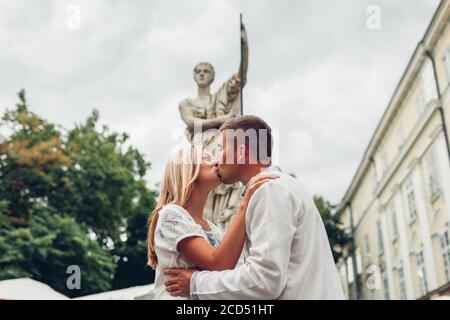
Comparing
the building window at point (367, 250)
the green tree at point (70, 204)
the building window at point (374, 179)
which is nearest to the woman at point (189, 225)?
the green tree at point (70, 204)

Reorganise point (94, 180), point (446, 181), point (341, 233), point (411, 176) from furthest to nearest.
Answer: point (341, 233)
point (411, 176)
point (94, 180)
point (446, 181)

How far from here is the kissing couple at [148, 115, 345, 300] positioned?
6.05 ft

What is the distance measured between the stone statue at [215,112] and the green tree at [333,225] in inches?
1168

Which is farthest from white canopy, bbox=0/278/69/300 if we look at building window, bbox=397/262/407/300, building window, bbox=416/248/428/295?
building window, bbox=397/262/407/300

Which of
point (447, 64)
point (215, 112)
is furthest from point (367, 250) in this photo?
point (215, 112)

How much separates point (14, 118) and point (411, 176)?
1592cm

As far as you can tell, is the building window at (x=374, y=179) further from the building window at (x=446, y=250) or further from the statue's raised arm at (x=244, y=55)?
the statue's raised arm at (x=244, y=55)

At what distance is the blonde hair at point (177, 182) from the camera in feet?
7.39

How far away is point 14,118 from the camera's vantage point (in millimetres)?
20828

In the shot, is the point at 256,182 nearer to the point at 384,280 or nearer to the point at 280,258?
the point at 280,258

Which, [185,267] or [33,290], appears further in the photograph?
[33,290]

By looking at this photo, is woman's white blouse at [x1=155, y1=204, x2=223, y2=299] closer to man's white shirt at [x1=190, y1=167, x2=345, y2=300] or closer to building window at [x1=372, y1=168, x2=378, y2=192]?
man's white shirt at [x1=190, y1=167, x2=345, y2=300]
